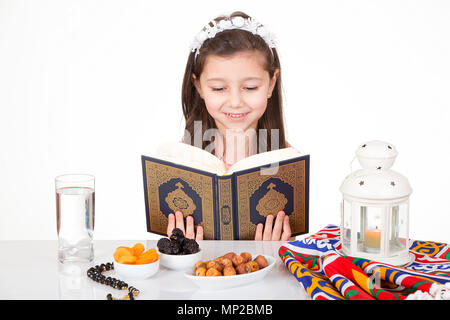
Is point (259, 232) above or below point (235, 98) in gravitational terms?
below

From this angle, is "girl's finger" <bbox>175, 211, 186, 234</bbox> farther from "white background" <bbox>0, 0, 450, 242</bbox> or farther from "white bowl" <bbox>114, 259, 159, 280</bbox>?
"white background" <bbox>0, 0, 450, 242</bbox>

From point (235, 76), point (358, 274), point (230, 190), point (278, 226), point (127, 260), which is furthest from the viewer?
A: point (235, 76)

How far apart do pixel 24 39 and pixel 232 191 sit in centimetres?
243

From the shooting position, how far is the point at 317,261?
4.45 ft

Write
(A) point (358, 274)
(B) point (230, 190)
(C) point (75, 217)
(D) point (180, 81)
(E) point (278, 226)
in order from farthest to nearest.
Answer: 1. (D) point (180, 81)
2. (E) point (278, 226)
3. (B) point (230, 190)
4. (C) point (75, 217)
5. (A) point (358, 274)

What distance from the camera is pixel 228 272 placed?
1.24 m

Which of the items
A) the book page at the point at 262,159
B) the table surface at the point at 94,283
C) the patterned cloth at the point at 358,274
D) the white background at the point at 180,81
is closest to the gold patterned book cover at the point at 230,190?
the book page at the point at 262,159

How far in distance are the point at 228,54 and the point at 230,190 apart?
0.64 m

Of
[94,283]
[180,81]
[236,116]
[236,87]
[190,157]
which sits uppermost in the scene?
[180,81]

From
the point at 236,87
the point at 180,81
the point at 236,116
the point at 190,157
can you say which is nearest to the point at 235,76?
the point at 236,87

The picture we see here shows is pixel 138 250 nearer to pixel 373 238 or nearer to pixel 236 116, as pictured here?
pixel 373 238

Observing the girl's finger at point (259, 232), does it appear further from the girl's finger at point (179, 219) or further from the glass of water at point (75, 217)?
the glass of water at point (75, 217)

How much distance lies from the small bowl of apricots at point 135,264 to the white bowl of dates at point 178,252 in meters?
0.04
